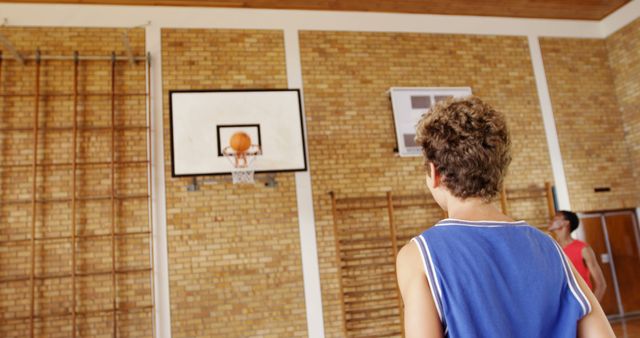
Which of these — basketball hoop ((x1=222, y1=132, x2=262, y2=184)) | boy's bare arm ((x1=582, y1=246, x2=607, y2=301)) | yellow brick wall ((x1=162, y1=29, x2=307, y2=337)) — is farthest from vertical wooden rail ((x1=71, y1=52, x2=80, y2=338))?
boy's bare arm ((x1=582, y1=246, x2=607, y2=301))

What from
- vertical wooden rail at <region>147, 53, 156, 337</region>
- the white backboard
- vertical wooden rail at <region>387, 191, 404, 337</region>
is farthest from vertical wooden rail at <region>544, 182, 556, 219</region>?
vertical wooden rail at <region>147, 53, 156, 337</region>

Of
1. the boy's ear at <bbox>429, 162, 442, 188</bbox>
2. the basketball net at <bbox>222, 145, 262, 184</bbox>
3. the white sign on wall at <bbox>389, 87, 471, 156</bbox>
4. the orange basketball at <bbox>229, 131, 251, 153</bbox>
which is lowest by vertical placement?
the boy's ear at <bbox>429, 162, 442, 188</bbox>

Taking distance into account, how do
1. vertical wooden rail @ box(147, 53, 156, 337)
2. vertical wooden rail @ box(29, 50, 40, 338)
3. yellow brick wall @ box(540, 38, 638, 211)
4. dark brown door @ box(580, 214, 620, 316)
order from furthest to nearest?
yellow brick wall @ box(540, 38, 638, 211) < dark brown door @ box(580, 214, 620, 316) < vertical wooden rail @ box(147, 53, 156, 337) < vertical wooden rail @ box(29, 50, 40, 338)

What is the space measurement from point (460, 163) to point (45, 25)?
733cm

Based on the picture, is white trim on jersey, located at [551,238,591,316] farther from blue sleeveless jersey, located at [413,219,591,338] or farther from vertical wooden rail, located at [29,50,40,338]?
vertical wooden rail, located at [29,50,40,338]

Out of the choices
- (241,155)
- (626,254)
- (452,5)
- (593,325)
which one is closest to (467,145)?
(593,325)

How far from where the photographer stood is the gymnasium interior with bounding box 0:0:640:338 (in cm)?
641

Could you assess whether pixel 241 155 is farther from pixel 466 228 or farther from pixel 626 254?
pixel 626 254

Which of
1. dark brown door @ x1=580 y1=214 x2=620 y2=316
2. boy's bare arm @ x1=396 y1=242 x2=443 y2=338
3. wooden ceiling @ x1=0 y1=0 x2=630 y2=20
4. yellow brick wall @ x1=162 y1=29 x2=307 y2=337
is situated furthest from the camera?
dark brown door @ x1=580 y1=214 x2=620 y2=316

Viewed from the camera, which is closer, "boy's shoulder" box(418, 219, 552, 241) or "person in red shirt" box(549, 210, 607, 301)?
"boy's shoulder" box(418, 219, 552, 241)

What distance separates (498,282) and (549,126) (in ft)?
26.5

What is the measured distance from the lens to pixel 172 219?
21.9ft

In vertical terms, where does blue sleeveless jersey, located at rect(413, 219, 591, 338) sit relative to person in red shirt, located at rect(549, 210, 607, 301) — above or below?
above

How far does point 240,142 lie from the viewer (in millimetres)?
6434
